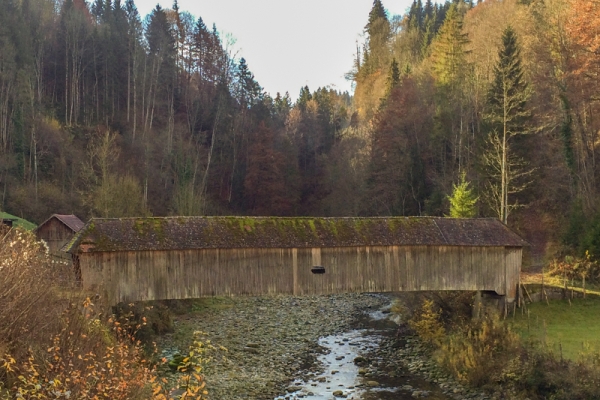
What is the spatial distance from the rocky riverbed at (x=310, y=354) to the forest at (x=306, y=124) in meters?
7.77

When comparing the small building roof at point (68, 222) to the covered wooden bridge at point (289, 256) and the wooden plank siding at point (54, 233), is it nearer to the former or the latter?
the wooden plank siding at point (54, 233)

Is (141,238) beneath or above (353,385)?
above

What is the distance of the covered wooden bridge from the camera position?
1373 centimetres

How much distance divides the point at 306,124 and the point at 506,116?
25.5m

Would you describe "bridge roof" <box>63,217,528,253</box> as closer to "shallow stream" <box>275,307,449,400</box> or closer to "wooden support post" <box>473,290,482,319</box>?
"wooden support post" <box>473,290,482,319</box>

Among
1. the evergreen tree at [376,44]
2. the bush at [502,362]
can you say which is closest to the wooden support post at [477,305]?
the bush at [502,362]

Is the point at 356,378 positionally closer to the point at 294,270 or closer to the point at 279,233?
the point at 294,270

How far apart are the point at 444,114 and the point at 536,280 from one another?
14.2m

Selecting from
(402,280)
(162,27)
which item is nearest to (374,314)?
(402,280)

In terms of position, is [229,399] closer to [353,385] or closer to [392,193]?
[353,385]

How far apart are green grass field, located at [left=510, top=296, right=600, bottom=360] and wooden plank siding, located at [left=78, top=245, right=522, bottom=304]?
3.90 ft

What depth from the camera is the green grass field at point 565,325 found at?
12.8 metres

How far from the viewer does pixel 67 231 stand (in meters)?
21.7

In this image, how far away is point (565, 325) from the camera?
1478 cm
